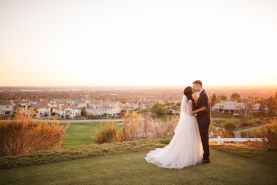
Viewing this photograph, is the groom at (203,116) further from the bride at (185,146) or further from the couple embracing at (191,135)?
the bride at (185,146)

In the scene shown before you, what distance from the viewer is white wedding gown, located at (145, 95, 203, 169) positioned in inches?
275

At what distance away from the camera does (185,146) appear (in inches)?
284

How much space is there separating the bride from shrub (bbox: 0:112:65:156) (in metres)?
4.79

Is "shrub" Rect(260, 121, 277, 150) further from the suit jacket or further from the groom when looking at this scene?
the suit jacket

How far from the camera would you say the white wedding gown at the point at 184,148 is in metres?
6.97

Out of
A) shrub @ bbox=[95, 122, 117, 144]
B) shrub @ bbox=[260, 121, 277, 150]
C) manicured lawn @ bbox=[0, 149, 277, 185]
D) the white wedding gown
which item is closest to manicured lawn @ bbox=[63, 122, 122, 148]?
shrub @ bbox=[95, 122, 117, 144]

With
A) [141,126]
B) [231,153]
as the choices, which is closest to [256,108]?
[141,126]

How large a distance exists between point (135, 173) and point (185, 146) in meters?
1.63

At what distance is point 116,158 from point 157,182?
6.62ft

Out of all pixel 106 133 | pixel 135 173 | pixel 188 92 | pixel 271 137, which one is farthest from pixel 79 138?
pixel 135 173

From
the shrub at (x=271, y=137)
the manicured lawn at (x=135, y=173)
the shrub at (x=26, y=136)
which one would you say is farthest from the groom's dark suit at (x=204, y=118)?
the shrub at (x=26, y=136)

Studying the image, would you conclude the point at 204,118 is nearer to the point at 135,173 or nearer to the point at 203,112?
the point at 203,112

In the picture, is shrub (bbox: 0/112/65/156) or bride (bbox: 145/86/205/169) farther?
shrub (bbox: 0/112/65/156)

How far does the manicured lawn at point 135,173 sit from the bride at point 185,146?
309 mm
